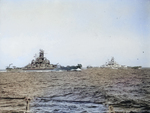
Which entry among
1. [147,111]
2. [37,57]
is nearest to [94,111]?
[147,111]

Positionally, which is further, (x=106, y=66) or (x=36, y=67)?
(x=106, y=66)

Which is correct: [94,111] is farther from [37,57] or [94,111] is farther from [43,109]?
[37,57]

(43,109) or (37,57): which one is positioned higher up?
(37,57)

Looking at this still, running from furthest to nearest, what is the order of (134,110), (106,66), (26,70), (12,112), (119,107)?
1. (106,66)
2. (26,70)
3. (119,107)
4. (134,110)
5. (12,112)

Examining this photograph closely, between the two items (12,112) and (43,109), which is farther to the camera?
(43,109)

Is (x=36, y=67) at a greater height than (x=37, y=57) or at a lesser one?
lesser

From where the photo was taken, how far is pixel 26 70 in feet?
223

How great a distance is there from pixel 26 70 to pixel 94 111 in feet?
212

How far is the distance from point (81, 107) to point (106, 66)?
81.6m

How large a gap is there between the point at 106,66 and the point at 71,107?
81.8 m

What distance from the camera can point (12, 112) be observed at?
7.88 metres

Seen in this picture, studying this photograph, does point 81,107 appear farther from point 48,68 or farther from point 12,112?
point 48,68

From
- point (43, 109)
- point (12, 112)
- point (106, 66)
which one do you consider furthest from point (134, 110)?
point (106, 66)

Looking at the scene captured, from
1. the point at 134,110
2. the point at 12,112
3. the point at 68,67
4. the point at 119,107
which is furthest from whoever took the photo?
the point at 68,67
